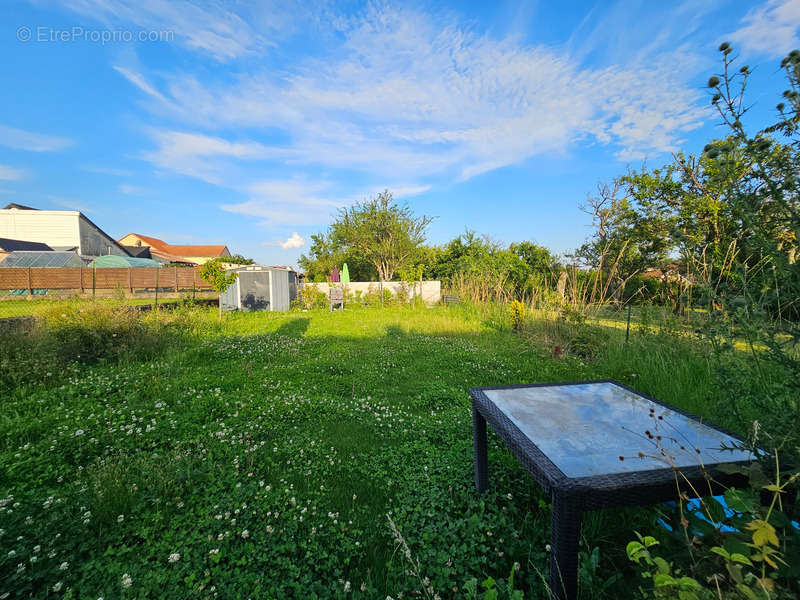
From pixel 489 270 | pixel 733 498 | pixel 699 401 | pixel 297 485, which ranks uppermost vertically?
pixel 489 270

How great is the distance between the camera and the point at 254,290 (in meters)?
11.6

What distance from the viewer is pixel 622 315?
5715 mm

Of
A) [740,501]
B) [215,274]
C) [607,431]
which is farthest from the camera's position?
[215,274]

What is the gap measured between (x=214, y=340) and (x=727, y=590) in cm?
664

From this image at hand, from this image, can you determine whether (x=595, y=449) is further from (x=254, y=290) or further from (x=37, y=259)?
(x=37, y=259)

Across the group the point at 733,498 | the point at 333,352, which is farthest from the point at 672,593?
the point at 333,352

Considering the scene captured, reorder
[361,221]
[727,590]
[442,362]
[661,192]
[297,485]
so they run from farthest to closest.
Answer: [361,221], [661,192], [442,362], [297,485], [727,590]

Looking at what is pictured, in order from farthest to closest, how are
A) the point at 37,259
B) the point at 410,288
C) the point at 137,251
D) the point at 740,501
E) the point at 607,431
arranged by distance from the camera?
the point at 137,251, the point at 37,259, the point at 410,288, the point at 607,431, the point at 740,501

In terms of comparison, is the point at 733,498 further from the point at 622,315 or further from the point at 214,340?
the point at 214,340

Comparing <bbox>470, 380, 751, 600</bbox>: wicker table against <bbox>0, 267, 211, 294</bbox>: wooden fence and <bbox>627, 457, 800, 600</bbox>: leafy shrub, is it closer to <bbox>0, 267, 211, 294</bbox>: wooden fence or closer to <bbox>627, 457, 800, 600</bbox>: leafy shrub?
<bbox>627, 457, 800, 600</bbox>: leafy shrub

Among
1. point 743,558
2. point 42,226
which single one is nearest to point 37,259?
point 42,226

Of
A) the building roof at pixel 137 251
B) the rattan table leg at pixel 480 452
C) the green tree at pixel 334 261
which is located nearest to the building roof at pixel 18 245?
the building roof at pixel 137 251

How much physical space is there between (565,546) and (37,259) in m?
25.4

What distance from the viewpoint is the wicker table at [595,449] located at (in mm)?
1055
